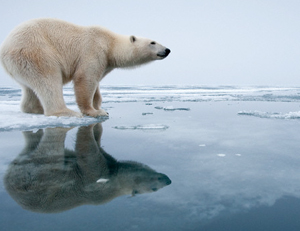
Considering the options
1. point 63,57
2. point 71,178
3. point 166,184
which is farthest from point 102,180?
point 63,57

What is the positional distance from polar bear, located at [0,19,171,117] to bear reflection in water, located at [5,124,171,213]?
6.05 ft

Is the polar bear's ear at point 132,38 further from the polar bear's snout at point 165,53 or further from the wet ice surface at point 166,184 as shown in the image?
the wet ice surface at point 166,184

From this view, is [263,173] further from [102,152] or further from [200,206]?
[102,152]

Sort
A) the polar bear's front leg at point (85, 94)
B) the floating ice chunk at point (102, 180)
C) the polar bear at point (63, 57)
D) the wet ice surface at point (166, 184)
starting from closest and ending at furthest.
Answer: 1. the wet ice surface at point (166, 184)
2. the floating ice chunk at point (102, 180)
3. the polar bear at point (63, 57)
4. the polar bear's front leg at point (85, 94)

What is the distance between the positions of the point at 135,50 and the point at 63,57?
3.86 ft

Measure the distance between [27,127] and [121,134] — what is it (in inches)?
51.2

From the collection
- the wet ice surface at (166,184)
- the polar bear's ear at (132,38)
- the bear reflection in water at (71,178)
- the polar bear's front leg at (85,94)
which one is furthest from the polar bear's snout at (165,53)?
the bear reflection in water at (71,178)

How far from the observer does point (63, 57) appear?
13.7ft

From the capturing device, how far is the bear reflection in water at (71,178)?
128cm

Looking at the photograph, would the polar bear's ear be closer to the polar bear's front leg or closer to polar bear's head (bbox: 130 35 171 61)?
polar bear's head (bbox: 130 35 171 61)

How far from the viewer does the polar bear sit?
12.5 ft

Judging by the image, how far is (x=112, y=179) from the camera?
5.08 feet

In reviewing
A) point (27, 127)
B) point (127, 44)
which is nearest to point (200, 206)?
point (27, 127)

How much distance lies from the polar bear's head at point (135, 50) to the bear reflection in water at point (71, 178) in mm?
2550
